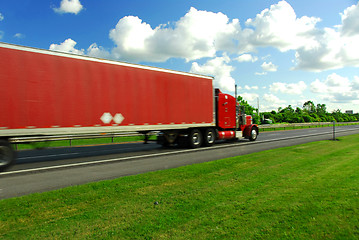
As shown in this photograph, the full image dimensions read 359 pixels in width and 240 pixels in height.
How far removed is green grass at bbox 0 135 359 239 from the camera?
12.2 feet

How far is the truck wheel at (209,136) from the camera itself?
650 inches

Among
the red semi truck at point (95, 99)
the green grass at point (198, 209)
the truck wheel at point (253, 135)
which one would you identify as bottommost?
the green grass at point (198, 209)

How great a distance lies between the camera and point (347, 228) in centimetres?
368

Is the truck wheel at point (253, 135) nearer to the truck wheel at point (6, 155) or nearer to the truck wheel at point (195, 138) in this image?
the truck wheel at point (195, 138)

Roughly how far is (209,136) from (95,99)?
797 cm

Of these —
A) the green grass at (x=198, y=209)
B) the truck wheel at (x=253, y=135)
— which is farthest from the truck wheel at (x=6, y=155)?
the truck wheel at (x=253, y=135)

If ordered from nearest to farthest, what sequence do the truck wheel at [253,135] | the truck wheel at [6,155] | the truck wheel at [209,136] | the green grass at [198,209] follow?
1. the green grass at [198,209]
2. the truck wheel at [6,155]
3. the truck wheel at [209,136]
4. the truck wheel at [253,135]

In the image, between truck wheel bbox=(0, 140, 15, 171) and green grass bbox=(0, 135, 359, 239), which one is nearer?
green grass bbox=(0, 135, 359, 239)

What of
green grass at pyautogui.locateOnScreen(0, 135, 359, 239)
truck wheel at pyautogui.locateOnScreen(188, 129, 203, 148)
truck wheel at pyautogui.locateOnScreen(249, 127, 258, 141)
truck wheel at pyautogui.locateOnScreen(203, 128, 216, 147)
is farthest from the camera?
truck wheel at pyautogui.locateOnScreen(249, 127, 258, 141)

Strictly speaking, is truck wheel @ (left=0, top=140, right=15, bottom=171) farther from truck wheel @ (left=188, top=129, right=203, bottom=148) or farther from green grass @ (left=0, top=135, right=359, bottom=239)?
truck wheel @ (left=188, top=129, right=203, bottom=148)

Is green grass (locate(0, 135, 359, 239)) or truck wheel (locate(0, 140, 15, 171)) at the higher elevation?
truck wheel (locate(0, 140, 15, 171))

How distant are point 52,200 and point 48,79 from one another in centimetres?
612

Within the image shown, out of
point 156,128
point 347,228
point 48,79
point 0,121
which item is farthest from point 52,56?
point 347,228

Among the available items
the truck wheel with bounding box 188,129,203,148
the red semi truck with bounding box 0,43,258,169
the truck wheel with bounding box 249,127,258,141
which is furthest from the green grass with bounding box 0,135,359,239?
the truck wheel with bounding box 249,127,258,141
